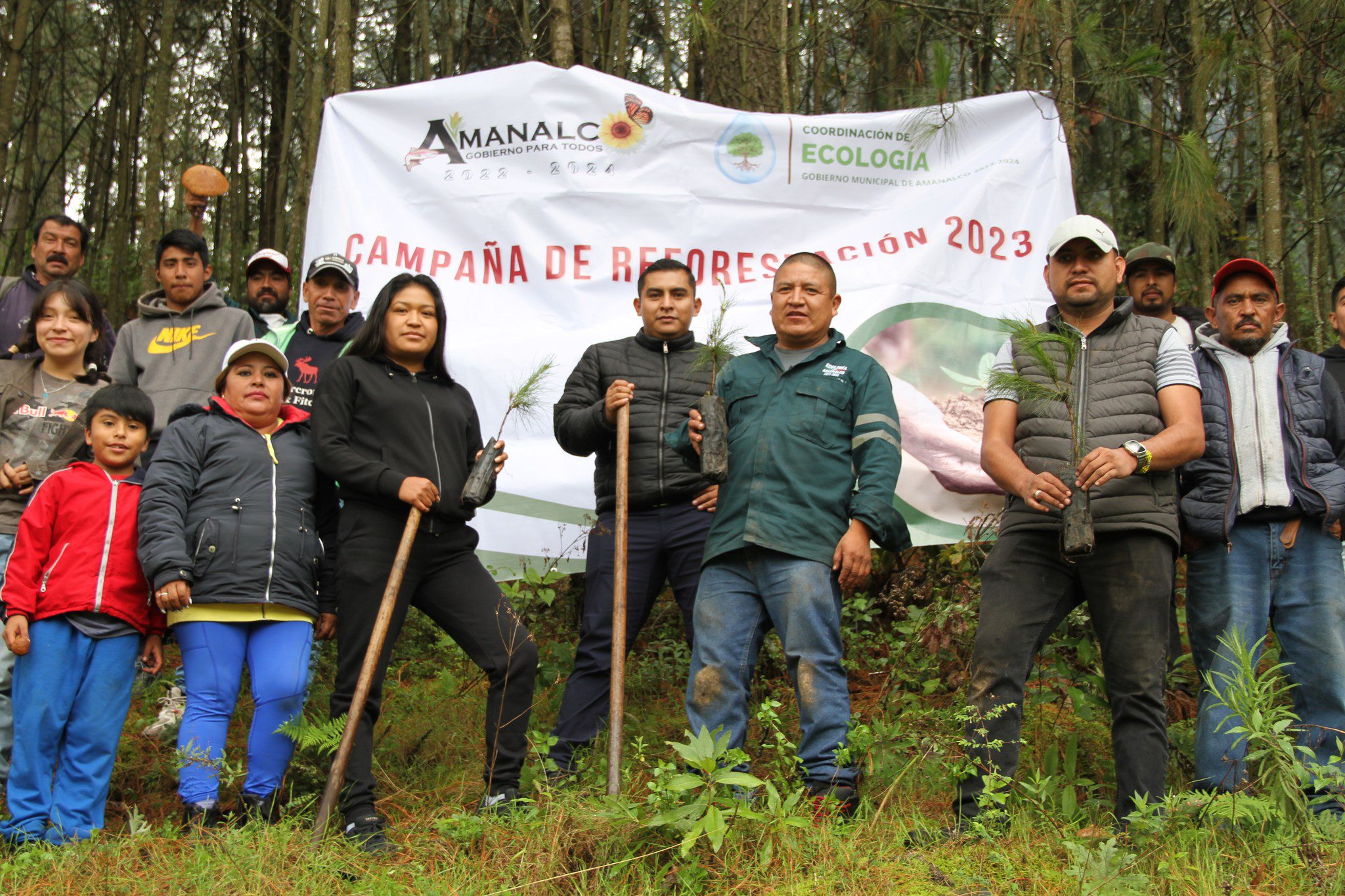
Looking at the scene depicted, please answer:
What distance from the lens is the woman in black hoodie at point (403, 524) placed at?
354 centimetres

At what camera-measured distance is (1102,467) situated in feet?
10.4

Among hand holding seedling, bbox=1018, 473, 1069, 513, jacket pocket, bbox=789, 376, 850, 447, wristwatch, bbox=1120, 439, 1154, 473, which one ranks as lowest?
hand holding seedling, bbox=1018, 473, 1069, 513

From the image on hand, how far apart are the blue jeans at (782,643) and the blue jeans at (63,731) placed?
71.6 inches

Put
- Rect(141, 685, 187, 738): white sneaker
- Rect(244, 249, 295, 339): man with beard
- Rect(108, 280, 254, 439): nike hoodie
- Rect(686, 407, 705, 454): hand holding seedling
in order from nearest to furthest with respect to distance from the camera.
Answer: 1. Rect(686, 407, 705, 454): hand holding seedling
2. Rect(141, 685, 187, 738): white sneaker
3. Rect(108, 280, 254, 439): nike hoodie
4. Rect(244, 249, 295, 339): man with beard

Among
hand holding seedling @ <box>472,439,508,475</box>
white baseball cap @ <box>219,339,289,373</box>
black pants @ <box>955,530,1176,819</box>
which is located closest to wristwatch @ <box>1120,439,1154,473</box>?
black pants @ <box>955,530,1176,819</box>

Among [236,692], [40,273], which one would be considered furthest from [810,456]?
[40,273]

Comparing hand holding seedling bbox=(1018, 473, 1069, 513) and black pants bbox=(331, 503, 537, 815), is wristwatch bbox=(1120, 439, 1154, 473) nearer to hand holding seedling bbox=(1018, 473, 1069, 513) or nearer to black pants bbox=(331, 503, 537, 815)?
hand holding seedling bbox=(1018, 473, 1069, 513)

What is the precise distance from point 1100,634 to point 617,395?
66.5 inches

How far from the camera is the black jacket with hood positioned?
11.9 ft

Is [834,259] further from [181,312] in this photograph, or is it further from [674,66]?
[674,66]

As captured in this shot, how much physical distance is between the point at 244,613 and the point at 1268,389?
133 inches

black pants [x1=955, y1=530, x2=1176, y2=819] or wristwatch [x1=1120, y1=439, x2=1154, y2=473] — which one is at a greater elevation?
wristwatch [x1=1120, y1=439, x2=1154, y2=473]

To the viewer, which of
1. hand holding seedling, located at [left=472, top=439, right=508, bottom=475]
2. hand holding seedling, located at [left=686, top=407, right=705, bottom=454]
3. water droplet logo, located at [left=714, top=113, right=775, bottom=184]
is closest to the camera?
hand holding seedling, located at [left=686, top=407, right=705, bottom=454]

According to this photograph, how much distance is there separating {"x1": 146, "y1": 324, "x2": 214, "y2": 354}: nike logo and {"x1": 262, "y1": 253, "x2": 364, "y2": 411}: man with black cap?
30 centimetres
